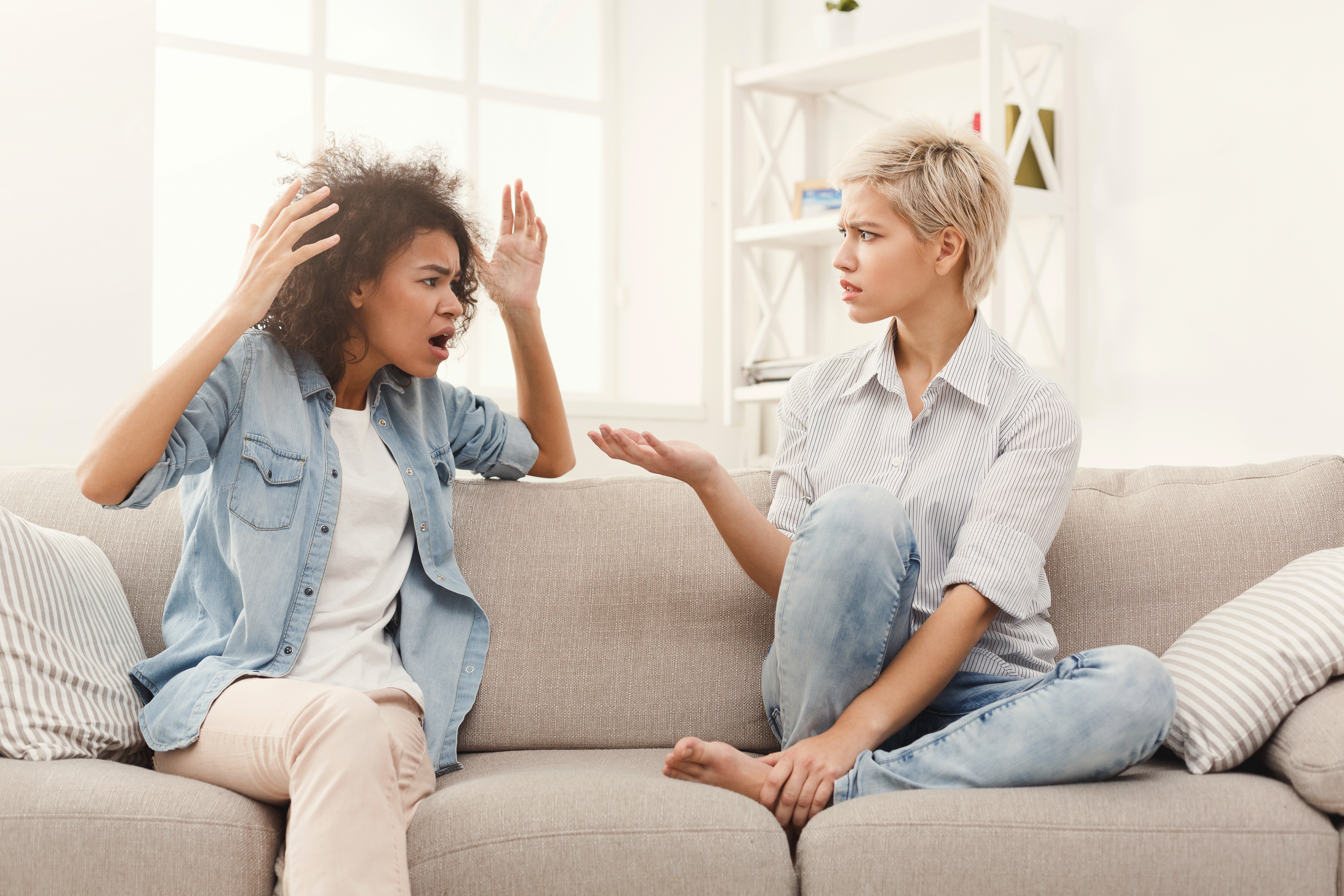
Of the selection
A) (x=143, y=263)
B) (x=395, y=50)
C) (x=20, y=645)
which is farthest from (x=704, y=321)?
(x=20, y=645)

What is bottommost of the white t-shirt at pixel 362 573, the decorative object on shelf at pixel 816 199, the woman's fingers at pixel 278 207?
the white t-shirt at pixel 362 573

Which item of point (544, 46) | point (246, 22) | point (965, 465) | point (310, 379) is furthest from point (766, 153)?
point (310, 379)

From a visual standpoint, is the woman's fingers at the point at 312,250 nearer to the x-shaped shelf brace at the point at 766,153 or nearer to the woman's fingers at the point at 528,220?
the woman's fingers at the point at 528,220

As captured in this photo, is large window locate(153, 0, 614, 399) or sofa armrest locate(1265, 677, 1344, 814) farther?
large window locate(153, 0, 614, 399)

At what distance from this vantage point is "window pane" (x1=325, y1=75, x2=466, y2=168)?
3158 mm

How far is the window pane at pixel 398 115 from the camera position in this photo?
316 centimetres

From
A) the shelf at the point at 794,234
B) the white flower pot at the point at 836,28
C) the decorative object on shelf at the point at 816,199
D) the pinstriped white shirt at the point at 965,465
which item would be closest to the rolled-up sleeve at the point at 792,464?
the pinstriped white shirt at the point at 965,465

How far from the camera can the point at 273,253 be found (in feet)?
4.54

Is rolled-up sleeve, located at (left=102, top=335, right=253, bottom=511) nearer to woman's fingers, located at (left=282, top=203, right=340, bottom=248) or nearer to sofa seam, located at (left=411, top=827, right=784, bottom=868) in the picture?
woman's fingers, located at (left=282, top=203, right=340, bottom=248)

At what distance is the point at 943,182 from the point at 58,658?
4.08 ft

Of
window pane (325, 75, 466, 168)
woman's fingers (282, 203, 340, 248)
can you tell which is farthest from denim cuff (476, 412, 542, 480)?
window pane (325, 75, 466, 168)

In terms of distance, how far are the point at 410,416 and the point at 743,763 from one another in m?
0.65

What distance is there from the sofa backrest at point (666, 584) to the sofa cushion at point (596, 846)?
0.37m

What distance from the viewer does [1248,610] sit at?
1493mm
